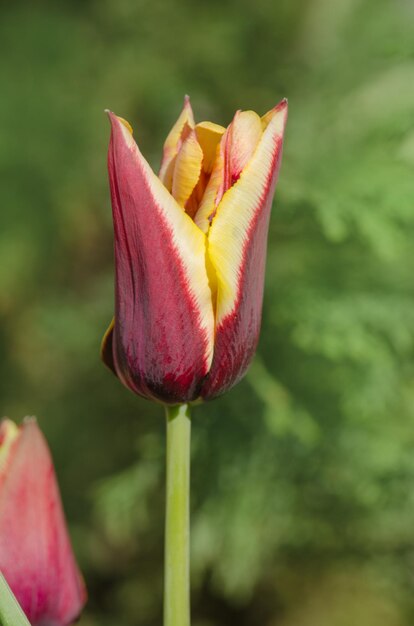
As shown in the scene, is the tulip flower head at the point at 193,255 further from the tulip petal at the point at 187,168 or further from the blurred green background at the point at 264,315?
the blurred green background at the point at 264,315

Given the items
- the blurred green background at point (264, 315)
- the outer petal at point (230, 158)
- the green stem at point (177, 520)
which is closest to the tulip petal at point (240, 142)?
the outer petal at point (230, 158)

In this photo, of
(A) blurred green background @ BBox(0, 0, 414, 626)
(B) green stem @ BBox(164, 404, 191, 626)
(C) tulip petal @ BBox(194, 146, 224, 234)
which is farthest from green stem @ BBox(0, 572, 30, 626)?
(A) blurred green background @ BBox(0, 0, 414, 626)

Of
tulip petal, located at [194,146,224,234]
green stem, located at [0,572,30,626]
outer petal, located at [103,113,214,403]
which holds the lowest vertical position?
green stem, located at [0,572,30,626]

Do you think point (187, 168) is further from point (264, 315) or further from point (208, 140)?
point (264, 315)

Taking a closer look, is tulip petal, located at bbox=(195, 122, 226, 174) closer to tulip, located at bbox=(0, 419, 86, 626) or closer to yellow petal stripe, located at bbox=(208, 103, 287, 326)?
yellow petal stripe, located at bbox=(208, 103, 287, 326)

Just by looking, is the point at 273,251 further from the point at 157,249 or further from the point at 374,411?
the point at 157,249

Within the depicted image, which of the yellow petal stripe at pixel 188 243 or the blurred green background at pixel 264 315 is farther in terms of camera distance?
the blurred green background at pixel 264 315

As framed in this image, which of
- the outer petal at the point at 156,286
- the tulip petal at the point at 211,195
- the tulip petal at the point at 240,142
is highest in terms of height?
the tulip petal at the point at 240,142

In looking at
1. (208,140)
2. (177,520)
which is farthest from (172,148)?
(177,520)
